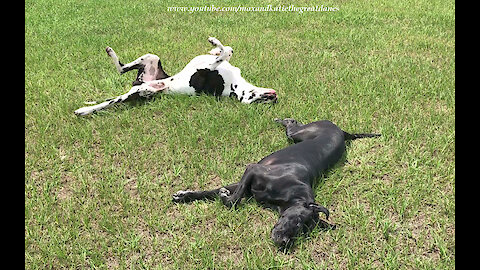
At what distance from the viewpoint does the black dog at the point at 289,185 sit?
3.03 m

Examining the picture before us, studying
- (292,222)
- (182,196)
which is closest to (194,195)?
(182,196)

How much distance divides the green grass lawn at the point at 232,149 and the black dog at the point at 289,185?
111mm

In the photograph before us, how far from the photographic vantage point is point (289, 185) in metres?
3.31

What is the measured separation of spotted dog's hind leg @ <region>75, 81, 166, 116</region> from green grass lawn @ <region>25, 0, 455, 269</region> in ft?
0.31

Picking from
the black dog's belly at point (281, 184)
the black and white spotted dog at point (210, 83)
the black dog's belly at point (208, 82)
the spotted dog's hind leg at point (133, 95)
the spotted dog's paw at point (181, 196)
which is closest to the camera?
the black dog's belly at point (281, 184)

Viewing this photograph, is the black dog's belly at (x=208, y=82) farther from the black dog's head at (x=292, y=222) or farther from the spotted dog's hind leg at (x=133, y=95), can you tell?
the black dog's head at (x=292, y=222)

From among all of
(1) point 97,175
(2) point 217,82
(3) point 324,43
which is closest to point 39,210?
(1) point 97,175

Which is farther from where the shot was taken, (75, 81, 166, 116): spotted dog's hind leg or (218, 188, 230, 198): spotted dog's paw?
(75, 81, 166, 116): spotted dog's hind leg

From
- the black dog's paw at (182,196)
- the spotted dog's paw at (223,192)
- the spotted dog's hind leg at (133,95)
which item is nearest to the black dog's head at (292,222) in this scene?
the spotted dog's paw at (223,192)

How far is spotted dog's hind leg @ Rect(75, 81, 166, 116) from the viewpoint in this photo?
506 cm

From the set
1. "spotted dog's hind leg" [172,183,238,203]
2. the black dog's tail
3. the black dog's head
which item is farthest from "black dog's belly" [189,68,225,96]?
the black dog's head

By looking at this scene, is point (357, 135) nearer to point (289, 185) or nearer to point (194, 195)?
point (289, 185)

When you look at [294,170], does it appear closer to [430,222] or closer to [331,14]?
[430,222]

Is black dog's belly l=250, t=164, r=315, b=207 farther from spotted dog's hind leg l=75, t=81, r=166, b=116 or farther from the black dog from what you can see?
spotted dog's hind leg l=75, t=81, r=166, b=116
